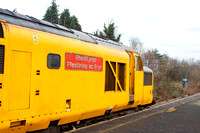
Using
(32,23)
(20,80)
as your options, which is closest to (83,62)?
(32,23)

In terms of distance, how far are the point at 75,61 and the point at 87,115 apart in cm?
179

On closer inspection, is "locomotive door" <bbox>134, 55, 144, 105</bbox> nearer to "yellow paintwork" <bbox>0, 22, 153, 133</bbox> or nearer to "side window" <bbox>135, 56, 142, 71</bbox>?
"side window" <bbox>135, 56, 142, 71</bbox>

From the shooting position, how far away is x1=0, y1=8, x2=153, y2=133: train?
12.5 ft

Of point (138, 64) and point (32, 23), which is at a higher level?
point (32, 23)

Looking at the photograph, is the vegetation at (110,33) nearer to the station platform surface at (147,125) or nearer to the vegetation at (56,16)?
the vegetation at (56,16)

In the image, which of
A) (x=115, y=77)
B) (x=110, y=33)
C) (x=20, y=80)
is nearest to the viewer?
(x=20, y=80)

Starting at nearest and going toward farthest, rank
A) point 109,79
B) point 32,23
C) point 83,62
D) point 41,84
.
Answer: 1. point 41,84
2. point 32,23
3. point 83,62
4. point 109,79

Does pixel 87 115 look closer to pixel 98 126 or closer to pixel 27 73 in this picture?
pixel 98 126

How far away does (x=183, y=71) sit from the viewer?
113 feet

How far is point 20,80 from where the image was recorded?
3.94 metres

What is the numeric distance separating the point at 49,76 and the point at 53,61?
15.1 inches

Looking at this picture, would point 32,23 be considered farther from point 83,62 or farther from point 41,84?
point 83,62

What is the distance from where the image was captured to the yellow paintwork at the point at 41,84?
3.78m

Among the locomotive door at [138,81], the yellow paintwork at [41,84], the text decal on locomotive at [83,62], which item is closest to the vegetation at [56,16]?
the locomotive door at [138,81]
